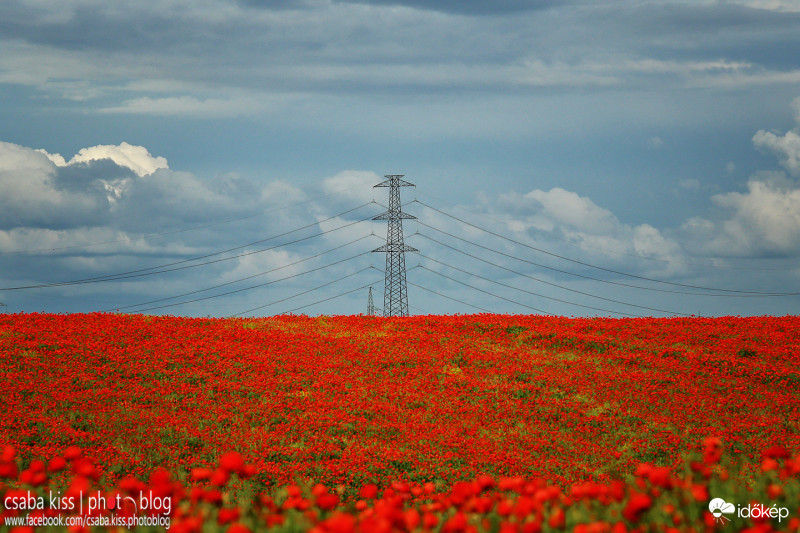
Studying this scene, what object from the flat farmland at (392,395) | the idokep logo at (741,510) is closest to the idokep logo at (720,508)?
the idokep logo at (741,510)

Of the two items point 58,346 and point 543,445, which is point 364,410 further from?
point 58,346

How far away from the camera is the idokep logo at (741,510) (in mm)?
6729

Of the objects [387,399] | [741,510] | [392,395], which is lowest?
[741,510]

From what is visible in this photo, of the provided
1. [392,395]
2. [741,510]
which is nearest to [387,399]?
[392,395]

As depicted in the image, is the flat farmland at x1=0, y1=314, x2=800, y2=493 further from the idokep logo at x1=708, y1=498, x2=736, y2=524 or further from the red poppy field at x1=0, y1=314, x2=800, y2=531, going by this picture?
the idokep logo at x1=708, y1=498, x2=736, y2=524

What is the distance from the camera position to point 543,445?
16953 millimetres

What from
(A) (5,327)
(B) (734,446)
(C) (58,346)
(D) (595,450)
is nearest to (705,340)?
(B) (734,446)

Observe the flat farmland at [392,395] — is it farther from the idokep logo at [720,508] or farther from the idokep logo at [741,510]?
the idokep logo at [720,508]

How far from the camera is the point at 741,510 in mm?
→ 7055

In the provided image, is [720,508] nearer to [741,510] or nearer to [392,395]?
[741,510]

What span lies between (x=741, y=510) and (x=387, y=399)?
13.5m

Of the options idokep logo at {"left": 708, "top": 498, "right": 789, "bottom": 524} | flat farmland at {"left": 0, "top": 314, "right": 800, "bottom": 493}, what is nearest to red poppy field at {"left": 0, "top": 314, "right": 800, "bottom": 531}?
flat farmland at {"left": 0, "top": 314, "right": 800, "bottom": 493}

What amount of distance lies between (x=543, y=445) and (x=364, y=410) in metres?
5.11

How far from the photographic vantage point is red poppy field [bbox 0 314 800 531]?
51.1 feet
